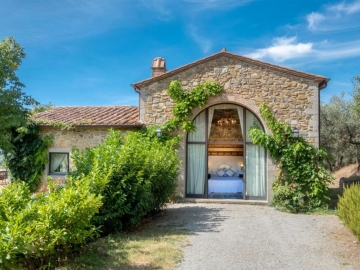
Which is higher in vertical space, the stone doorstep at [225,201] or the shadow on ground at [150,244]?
the stone doorstep at [225,201]

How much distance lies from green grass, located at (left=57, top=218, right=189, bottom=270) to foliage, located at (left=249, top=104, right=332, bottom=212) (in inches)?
204

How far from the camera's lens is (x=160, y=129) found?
12.2m

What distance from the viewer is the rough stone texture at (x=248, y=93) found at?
38.5ft

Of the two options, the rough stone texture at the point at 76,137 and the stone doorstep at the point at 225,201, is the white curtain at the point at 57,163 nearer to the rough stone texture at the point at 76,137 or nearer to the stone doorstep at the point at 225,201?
the rough stone texture at the point at 76,137

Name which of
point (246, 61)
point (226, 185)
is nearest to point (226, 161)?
point (226, 185)

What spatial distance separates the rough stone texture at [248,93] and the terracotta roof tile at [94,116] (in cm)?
97

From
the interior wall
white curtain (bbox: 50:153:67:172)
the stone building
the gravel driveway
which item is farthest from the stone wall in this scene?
the interior wall

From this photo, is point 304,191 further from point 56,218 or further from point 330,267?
point 56,218

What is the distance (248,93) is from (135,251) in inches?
305

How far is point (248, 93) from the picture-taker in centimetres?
1202

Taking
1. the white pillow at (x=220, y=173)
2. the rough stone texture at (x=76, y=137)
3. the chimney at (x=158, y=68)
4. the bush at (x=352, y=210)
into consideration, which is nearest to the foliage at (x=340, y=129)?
the white pillow at (x=220, y=173)

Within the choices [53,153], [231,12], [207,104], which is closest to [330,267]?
[207,104]

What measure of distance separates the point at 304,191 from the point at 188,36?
8.35 meters

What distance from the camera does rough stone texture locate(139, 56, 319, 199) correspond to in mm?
11750
